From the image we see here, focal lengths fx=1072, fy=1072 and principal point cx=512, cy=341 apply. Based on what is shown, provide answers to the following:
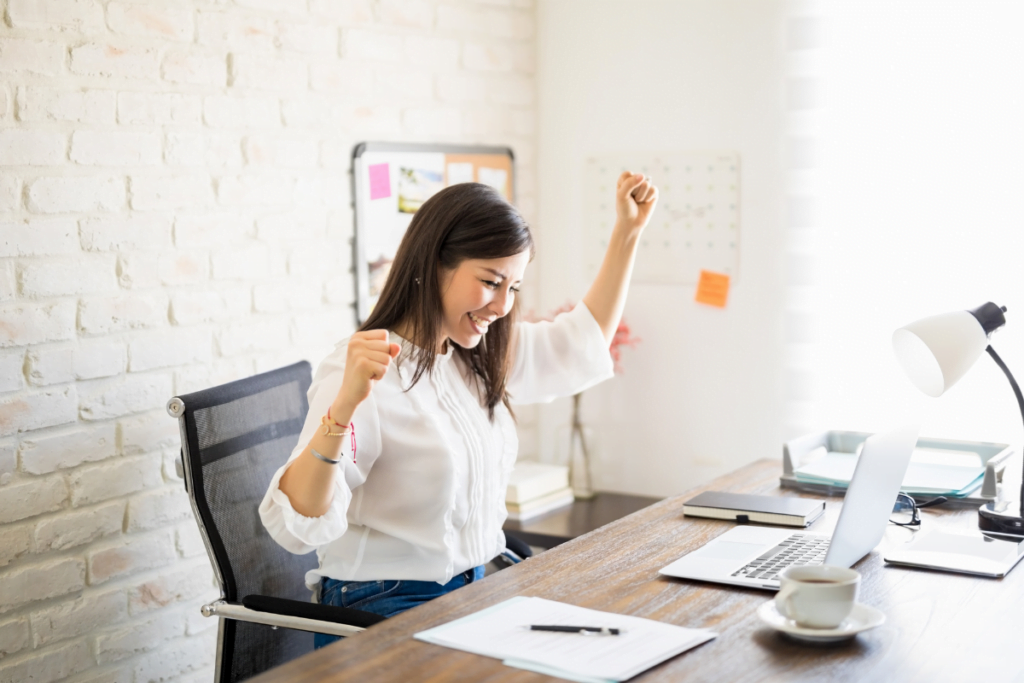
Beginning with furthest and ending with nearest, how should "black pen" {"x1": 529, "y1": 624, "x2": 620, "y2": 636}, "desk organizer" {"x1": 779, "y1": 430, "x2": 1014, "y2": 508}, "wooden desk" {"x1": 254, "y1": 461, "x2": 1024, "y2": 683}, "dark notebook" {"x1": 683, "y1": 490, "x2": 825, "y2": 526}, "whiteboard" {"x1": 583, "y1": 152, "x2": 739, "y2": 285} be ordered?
"whiteboard" {"x1": 583, "y1": 152, "x2": 739, "y2": 285} < "desk organizer" {"x1": 779, "y1": 430, "x2": 1014, "y2": 508} < "dark notebook" {"x1": 683, "y1": 490, "x2": 825, "y2": 526} < "black pen" {"x1": 529, "y1": 624, "x2": 620, "y2": 636} < "wooden desk" {"x1": 254, "y1": 461, "x2": 1024, "y2": 683}

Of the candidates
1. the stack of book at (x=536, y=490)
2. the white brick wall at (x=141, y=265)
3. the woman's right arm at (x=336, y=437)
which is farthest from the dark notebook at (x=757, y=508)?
the white brick wall at (x=141, y=265)

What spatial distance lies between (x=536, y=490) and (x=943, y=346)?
145 centimetres

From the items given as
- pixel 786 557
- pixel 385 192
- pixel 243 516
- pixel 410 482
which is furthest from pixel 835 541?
pixel 385 192

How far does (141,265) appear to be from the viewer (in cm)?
213

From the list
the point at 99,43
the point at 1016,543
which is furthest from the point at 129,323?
the point at 1016,543

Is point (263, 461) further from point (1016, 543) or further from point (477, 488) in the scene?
point (1016, 543)

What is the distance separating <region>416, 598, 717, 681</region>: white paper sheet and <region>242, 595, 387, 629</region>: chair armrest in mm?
277

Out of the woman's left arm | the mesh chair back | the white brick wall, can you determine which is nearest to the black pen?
the mesh chair back

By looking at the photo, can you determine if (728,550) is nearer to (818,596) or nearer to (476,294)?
(818,596)

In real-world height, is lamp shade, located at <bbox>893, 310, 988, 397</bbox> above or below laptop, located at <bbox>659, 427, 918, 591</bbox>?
above

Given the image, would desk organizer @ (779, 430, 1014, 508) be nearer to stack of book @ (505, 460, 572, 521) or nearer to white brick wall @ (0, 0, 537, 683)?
stack of book @ (505, 460, 572, 521)

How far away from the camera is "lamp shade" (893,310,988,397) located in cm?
161

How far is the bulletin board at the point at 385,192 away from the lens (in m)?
2.65

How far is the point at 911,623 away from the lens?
54.0 inches
